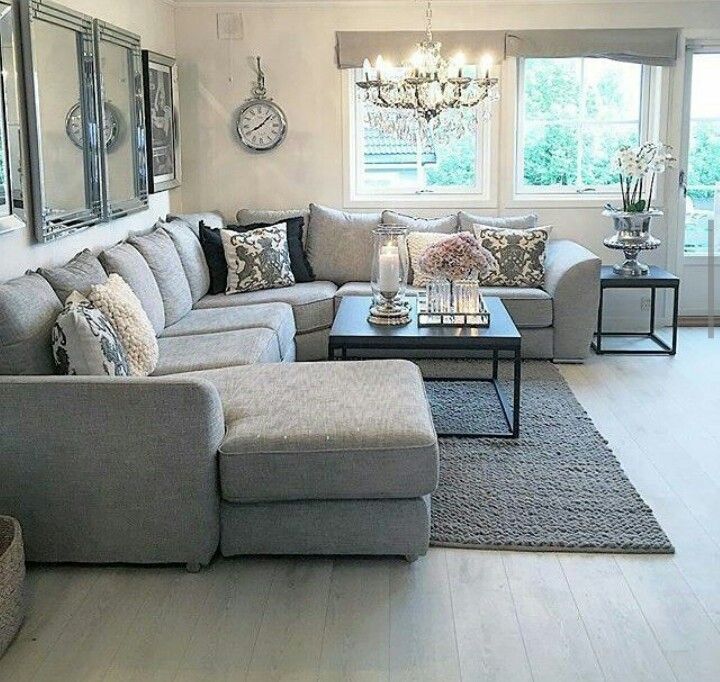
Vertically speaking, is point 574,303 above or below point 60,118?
below

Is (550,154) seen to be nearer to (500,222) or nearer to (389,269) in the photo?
(500,222)

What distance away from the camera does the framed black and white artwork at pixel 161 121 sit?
555 centimetres

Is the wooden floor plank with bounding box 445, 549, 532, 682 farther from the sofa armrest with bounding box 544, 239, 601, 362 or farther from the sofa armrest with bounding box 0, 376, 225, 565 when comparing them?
the sofa armrest with bounding box 544, 239, 601, 362

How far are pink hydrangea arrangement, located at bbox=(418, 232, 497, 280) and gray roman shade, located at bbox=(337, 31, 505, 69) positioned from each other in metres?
2.11

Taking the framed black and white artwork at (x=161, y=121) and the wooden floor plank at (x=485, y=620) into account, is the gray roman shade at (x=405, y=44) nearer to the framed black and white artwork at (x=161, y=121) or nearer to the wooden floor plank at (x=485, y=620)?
the framed black and white artwork at (x=161, y=121)

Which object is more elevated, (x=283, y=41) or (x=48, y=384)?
(x=283, y=41)

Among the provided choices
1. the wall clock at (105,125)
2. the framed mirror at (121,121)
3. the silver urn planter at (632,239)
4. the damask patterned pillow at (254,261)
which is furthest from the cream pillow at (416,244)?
the wall clock at (105,125)

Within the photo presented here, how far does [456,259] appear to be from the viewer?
445 centimetres

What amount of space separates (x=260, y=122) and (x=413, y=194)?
1126 millimetres

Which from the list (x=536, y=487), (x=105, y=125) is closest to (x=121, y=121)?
(x=105, y=125)

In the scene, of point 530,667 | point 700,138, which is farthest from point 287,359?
point 700,138

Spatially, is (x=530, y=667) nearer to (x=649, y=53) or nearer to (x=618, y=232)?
(x=618, y=232)

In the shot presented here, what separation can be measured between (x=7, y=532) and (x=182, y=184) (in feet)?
13.1

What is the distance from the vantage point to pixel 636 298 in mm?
6582
